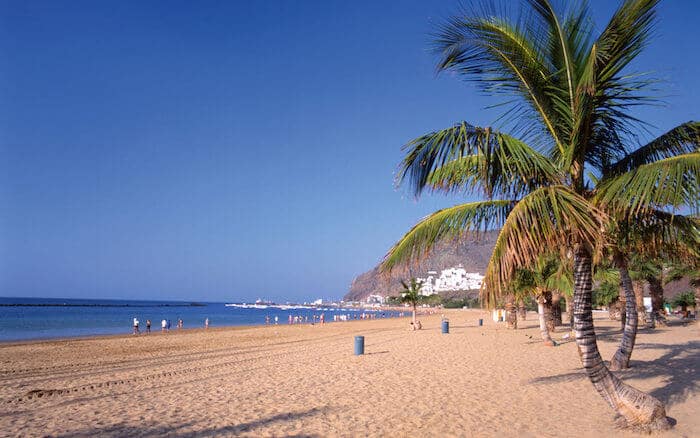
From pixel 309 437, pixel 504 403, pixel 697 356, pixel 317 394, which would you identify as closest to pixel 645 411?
pixel 504 403

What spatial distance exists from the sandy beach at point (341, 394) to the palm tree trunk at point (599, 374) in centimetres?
31

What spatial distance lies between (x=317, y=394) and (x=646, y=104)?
7294 millimetres

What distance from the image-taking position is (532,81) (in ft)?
18.6

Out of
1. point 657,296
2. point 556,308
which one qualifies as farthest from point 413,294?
point 657,296

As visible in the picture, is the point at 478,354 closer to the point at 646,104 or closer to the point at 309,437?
the point at 309,437

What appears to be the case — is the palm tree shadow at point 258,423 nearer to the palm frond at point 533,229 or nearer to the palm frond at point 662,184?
the palm frond at point 533,229

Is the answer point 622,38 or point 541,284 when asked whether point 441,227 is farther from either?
point 541,284

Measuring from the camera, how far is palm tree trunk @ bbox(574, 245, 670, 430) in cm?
565

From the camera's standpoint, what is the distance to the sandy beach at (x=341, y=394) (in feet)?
21.9

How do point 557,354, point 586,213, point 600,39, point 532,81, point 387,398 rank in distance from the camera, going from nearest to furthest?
point 586,213
point 600,39
point 532,81
point 387,398
point 557,354

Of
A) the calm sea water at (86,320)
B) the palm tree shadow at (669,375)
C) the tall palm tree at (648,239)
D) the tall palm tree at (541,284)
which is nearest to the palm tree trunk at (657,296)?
the tall palm tree at (541,284)

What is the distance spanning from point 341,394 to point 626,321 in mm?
6001

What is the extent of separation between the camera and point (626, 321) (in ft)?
30.9

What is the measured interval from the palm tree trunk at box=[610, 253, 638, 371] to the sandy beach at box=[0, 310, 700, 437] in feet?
1.34
